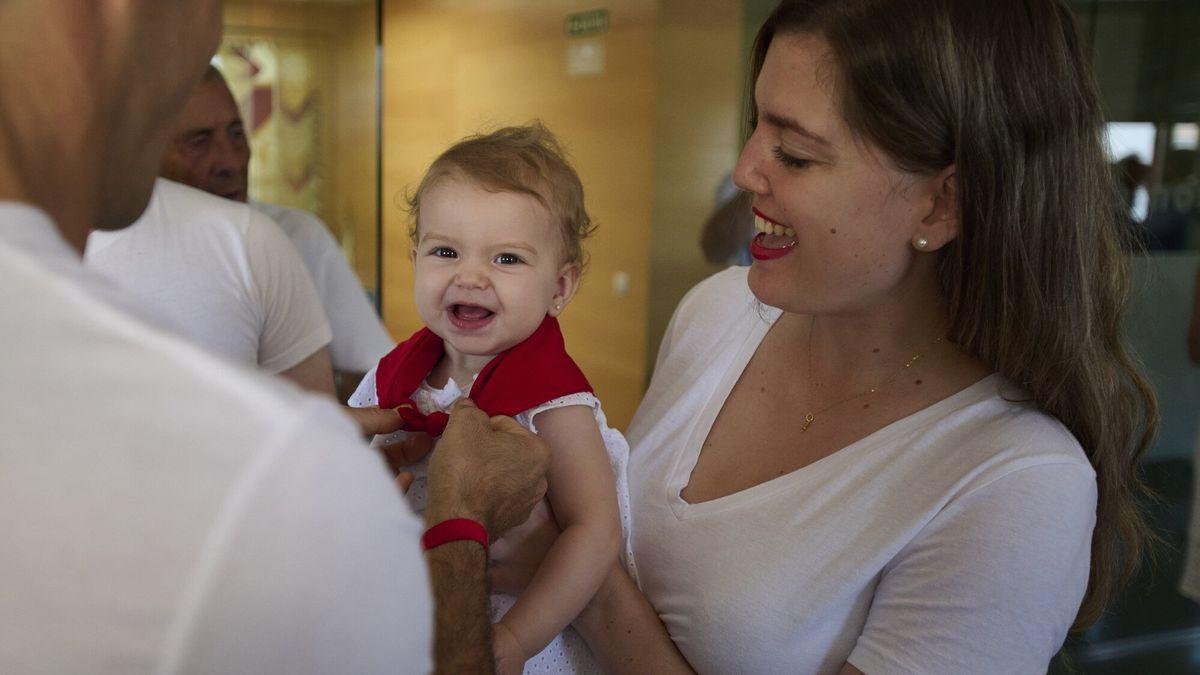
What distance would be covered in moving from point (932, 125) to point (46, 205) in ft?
3.65

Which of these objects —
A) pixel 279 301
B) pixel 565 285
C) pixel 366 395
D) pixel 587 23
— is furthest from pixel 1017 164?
pixel 587 23

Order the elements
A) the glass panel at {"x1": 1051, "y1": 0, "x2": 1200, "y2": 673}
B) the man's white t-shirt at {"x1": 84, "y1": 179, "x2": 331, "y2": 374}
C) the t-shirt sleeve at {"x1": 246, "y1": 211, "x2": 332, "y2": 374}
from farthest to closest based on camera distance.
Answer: the glass panel at {"x1": 1051, "y1": 0, "x2": 1200, "y2": 673}, the t-shirt sleeve at {"x1": 246, "y1": 211, "x2": 332, "y2": 374}, the man's white t-shirt at {"x1": 84, "y1": 179, "x2": 331, "y2": 374}

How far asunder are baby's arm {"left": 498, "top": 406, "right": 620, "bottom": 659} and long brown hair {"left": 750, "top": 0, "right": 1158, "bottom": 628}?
59 centimetres

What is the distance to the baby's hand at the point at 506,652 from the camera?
1288 millimetres

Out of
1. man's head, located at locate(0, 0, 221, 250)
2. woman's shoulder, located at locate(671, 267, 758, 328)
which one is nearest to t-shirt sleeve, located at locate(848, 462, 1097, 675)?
woman's shoulder, located at locate(671, 267, 758, 328)

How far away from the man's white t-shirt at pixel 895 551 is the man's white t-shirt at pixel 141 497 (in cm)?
88

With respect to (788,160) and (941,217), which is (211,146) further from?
(941,217)

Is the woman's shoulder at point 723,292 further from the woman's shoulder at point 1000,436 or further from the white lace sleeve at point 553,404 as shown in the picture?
the woman's shoulder at point 1000,436

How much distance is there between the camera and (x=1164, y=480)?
10.1ft

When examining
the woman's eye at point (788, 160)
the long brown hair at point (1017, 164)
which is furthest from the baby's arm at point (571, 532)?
the long brown hair at point (1017, 164)

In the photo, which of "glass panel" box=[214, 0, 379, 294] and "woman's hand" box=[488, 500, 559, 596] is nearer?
"woman's hand" box=[488, 500, 559, 596]

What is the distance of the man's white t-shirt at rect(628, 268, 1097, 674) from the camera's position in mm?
1218

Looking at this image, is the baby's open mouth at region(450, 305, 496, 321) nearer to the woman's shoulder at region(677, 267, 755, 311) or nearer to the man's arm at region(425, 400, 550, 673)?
the man's arm at region(425, 400, 550, 673)

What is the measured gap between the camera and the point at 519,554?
1.47m
